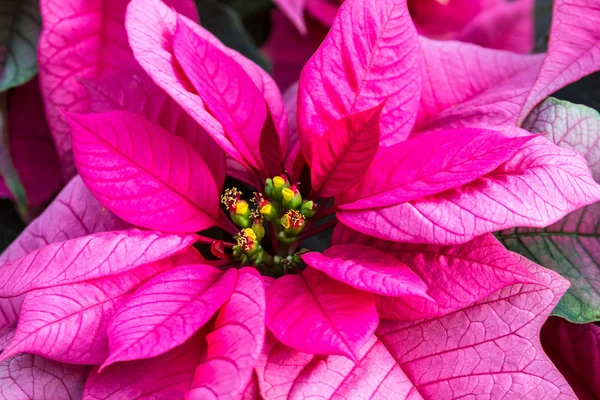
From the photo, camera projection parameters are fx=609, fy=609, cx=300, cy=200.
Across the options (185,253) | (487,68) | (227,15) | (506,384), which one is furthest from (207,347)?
(227,15)

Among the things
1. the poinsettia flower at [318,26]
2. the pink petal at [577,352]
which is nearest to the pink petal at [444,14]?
the poinsettia flower at [318,26]

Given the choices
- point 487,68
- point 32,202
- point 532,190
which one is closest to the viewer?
point 532,190

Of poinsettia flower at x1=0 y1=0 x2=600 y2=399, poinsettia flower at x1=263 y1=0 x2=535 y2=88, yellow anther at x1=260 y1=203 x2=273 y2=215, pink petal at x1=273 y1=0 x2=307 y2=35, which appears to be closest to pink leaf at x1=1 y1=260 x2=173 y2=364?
poinsettia flower at x1=0 y1=0 x2=600 y2=399

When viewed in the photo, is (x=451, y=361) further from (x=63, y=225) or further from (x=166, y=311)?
(x=63, y=225)

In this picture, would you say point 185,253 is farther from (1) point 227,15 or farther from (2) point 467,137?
(1) point 227,15

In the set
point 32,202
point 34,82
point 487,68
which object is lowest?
point 32,202

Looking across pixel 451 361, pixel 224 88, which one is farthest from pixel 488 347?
pixel 224 88

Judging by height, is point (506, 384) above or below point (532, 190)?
below
